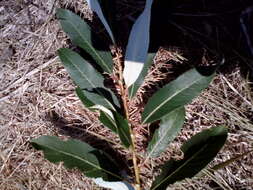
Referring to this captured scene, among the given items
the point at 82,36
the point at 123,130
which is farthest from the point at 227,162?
the point at 82,36

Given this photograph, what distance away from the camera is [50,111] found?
48.1 inches

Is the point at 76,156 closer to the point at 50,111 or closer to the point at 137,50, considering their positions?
the point at 50,111

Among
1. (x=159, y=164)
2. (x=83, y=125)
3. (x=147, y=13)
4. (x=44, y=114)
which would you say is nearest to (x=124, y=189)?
(x=159, y=164)

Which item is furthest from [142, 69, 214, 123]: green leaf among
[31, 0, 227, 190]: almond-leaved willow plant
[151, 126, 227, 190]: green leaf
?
[151, 126, 227, 190]: green leaf

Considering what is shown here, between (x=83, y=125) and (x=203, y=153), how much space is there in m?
0.40

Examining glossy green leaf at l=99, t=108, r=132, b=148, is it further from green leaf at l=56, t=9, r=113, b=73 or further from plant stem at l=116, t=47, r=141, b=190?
green leaf at l=56, t=9, r=113, b=73

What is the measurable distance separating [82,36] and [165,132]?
361 mm

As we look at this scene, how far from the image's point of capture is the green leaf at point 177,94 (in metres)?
1.04

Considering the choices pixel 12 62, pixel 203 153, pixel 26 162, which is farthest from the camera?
pixel 12 62

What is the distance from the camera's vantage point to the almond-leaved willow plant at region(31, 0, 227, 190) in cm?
98

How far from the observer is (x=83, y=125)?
1197 millimetres

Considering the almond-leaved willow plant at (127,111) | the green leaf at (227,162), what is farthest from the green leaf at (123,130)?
Answer: the green leaf at (227,162)

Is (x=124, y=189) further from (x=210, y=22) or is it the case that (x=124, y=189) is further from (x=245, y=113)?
(x=210, y=22)

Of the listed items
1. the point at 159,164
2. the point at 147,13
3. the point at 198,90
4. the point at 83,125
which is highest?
the point at 147,13
